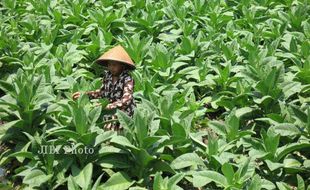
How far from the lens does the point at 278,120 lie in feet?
18.1

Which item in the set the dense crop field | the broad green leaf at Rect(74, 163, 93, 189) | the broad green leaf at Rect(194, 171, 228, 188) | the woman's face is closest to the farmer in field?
the woman's face

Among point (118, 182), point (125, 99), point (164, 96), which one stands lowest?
point (118, 182)

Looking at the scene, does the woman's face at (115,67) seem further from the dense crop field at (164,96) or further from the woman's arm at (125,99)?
the dense crop field at (164,96)

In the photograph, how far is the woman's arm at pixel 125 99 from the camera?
534 centimetres

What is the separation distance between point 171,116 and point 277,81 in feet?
4.91

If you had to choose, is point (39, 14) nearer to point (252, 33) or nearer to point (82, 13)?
point (82, 13)

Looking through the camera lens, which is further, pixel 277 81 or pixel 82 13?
pixel 82 13

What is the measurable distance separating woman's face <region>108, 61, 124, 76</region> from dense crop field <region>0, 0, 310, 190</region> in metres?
0.44

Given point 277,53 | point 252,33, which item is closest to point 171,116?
point 277,53

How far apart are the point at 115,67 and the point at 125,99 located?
38 centimetres

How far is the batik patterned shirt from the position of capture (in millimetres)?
5359

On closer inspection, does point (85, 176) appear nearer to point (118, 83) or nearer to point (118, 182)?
point (118, 182)

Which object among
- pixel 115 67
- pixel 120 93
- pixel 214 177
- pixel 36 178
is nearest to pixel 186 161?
pixel 214 177

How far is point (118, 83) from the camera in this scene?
216 inches
